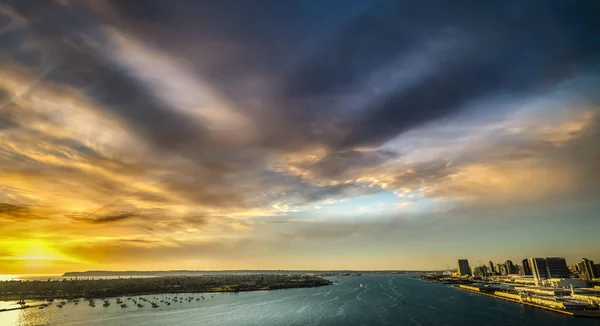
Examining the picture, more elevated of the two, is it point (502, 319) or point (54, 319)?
point (54, 319)

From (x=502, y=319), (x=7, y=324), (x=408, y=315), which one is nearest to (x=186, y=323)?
(x=7, y=324)

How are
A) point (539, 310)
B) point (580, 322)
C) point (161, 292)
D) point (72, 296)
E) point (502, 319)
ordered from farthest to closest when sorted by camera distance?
point (161, 292), point (72, 296), point (539, 310), point (502, 319), point (580, 322)

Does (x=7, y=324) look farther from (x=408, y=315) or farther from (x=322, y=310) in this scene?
(x=408, y=315)

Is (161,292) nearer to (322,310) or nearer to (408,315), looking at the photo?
(322,310)

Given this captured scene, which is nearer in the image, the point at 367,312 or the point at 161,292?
the point at 367,312

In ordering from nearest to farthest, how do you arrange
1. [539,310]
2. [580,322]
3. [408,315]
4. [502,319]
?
[580,322] → [502,319] → [408,315] → [539,310]

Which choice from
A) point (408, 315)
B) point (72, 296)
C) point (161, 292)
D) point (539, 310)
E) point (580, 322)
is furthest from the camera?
point (161, 292)

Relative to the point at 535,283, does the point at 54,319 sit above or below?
above

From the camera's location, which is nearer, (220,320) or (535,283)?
(220,320)

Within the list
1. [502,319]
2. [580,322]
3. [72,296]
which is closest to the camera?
[580,322]

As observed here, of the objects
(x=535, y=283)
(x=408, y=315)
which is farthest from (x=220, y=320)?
(x=535, y=283)
